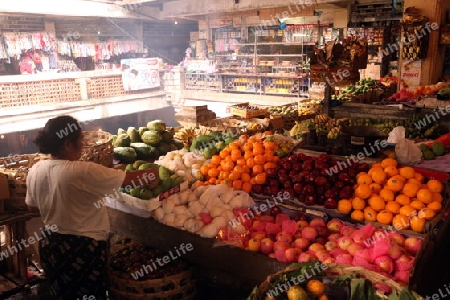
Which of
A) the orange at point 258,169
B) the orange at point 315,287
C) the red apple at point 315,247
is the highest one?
the orange at point 258,169

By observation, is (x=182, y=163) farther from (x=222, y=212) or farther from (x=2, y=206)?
(x=2, y=206)

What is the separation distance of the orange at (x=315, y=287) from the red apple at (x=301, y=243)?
26.6 inches

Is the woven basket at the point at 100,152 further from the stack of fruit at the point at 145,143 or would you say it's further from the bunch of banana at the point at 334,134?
the bunch of banana at the point at 334,134

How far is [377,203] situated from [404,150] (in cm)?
96

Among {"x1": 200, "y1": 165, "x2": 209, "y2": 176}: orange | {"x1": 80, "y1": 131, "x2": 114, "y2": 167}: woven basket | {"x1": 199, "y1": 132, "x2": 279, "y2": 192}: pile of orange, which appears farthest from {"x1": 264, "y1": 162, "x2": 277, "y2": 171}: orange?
{"x1": 80, "y1": 131, "x2": 114, "y2": 167}: woven basket

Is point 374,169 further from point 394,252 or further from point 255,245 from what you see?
point 255,245

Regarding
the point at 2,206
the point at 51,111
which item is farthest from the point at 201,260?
the point at 51,111

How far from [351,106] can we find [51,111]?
7809mm

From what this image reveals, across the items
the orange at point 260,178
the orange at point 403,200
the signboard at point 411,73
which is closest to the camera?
the orange at point 403,200

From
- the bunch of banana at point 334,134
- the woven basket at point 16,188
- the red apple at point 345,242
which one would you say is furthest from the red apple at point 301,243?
the woven basket at point 16,188

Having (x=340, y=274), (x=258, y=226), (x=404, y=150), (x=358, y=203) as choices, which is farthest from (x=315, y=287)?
(x=404, y=150)

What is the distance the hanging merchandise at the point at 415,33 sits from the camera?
7.98 metres

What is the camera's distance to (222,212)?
3299 mm

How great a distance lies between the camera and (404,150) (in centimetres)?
376
